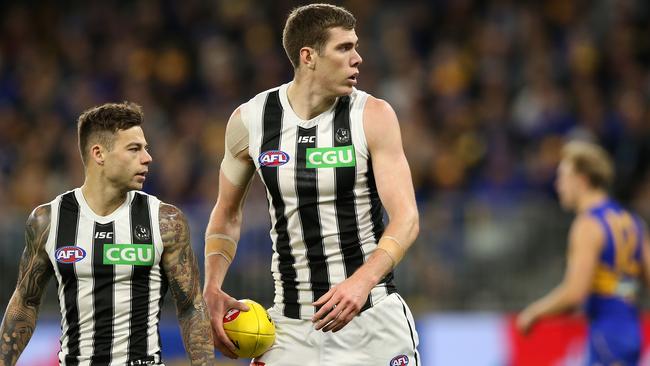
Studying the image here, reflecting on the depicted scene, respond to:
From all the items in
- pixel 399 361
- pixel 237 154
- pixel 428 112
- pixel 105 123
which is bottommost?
pixel 399 361

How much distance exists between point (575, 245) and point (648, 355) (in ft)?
10.1

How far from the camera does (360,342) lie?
502 cm

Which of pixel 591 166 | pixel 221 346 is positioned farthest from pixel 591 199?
pixel 221 346

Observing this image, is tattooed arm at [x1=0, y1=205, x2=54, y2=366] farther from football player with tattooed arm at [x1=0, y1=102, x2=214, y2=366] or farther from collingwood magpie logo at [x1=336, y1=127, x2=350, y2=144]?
collingwood magpie logo at [x1=336, y1=127, x2=350, y2=144]

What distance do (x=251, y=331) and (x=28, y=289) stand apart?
39.9 inches

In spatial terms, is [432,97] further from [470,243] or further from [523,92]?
[470,243]

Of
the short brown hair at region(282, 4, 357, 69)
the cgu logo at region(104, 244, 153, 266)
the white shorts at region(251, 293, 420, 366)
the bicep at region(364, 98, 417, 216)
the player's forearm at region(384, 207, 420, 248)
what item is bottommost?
the white shorts at region(251, 293, 420, 366)

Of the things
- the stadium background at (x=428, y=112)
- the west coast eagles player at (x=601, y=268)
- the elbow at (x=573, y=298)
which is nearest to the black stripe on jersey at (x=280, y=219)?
the west coast eagles player at (x=601, y=268)

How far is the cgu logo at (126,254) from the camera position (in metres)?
4.93

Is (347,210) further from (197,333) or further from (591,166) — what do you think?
(591,166)

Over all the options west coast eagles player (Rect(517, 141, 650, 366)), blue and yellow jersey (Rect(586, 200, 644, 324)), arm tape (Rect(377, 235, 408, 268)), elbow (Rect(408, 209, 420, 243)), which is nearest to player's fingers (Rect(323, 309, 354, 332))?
arm tape (Rect(377, 235, 408, 268))

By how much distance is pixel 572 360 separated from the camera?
1018 centimetres

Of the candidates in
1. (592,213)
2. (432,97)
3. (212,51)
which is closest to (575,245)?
(592,213)

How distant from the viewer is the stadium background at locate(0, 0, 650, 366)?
427 inches
